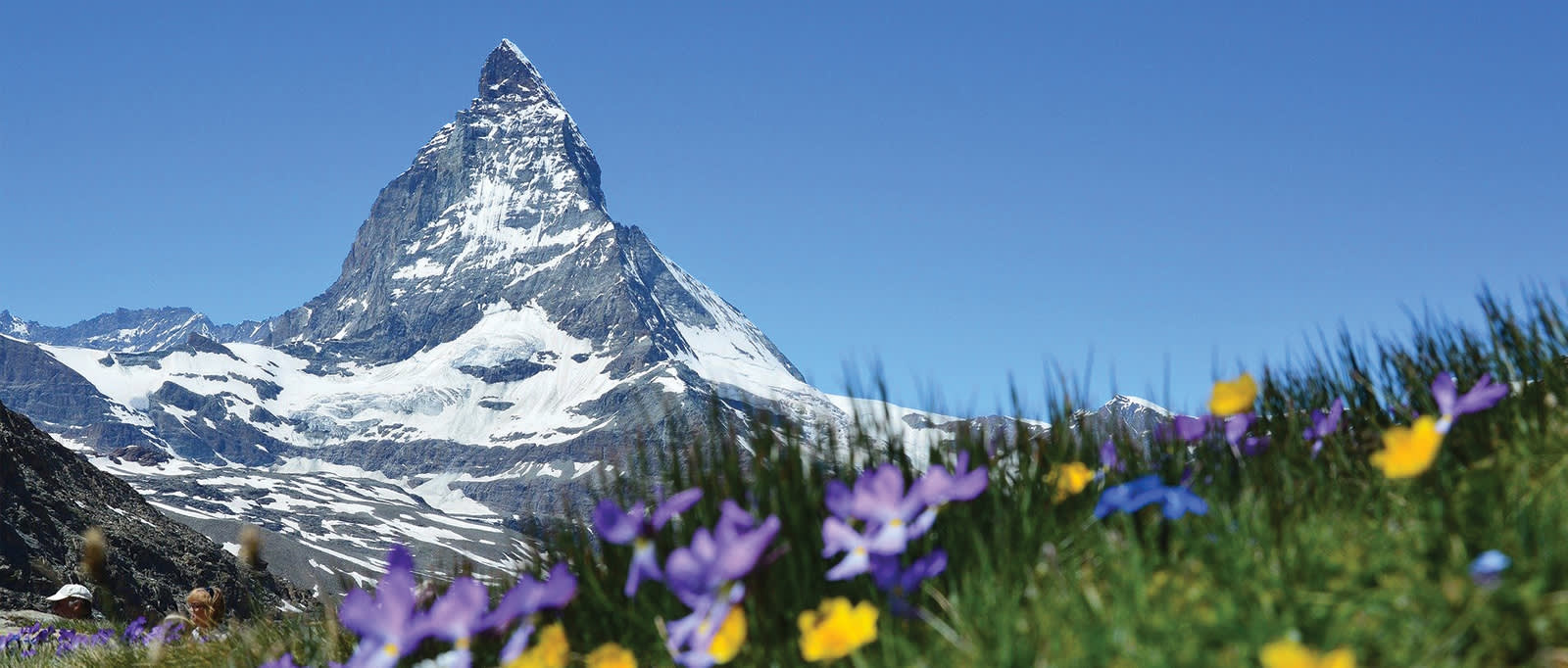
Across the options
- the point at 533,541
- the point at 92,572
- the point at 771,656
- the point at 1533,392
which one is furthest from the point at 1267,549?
the point at 92,572

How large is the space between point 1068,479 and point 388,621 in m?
1.70

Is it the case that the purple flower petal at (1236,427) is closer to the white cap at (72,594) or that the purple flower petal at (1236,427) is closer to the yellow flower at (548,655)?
the yellow flower at (548,655)

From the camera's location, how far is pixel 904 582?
1.91m

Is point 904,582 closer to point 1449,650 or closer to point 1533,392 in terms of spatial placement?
point 1449,650

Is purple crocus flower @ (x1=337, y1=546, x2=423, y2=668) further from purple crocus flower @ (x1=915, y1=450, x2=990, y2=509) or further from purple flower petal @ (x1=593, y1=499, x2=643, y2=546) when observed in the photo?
purple crocus flower @ (x1=915, y1=450, x2=990, y2=509)

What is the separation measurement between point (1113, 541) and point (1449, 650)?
588mm

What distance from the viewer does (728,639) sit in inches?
67.5

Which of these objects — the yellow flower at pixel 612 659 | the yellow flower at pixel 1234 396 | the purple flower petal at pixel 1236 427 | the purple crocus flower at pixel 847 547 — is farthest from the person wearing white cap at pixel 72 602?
the yellow flower at pixel 1234 396

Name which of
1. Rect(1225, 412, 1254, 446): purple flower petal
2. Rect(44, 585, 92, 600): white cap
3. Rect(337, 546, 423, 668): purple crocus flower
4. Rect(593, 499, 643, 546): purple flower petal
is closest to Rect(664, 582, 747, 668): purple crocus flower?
Rect(593, 499, 643, 546): purple flower petal

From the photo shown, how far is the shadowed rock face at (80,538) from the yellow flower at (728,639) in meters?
9.79

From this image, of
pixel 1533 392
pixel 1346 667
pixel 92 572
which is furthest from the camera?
pixel 92 572

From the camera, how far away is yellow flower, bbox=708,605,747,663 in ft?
5.57

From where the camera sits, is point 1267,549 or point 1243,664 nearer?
point 1243,664

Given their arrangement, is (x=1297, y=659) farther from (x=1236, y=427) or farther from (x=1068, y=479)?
(x=1236, y=427)
